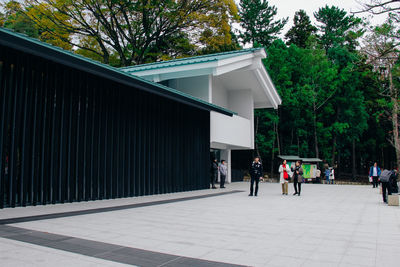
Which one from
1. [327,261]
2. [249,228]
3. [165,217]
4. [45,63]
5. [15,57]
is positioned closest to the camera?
[327,261]

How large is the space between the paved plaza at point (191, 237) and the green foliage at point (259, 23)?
36.9 metres

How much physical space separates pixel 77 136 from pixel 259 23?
38287mm

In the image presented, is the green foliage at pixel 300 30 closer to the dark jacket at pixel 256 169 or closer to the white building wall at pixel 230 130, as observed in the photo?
the white building wall at pixel 230 130

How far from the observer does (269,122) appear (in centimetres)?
3372

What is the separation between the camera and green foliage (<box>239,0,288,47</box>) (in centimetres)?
4222

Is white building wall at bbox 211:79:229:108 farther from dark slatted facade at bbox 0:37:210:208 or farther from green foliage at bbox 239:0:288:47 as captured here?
green foliage at bbox 239:0:288:47

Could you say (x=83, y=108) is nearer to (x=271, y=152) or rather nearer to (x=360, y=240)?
(x=360, y=240)

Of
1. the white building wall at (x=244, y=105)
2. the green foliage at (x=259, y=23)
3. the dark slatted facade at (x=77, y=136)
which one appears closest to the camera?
the dark slatted facade at (x=77, y=136)

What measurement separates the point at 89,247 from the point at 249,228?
121 inches

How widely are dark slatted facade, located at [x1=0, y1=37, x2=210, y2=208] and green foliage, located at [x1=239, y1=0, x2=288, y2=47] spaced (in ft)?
104

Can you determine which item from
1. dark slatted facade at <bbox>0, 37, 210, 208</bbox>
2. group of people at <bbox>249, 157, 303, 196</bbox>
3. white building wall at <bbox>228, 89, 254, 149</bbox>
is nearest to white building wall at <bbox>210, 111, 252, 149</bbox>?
white building wall at <bbox>228, 89, 254, 149</bbox>

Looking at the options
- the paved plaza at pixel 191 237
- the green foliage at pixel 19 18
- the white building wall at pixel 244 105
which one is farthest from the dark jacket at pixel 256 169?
the green foliage at pixel 19 18

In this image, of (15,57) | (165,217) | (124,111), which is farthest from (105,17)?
(165,217)

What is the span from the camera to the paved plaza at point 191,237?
4070mm
